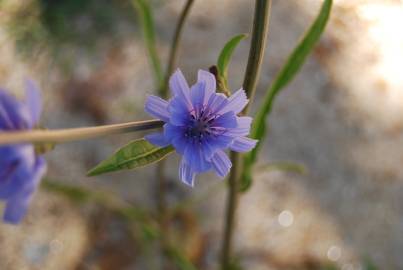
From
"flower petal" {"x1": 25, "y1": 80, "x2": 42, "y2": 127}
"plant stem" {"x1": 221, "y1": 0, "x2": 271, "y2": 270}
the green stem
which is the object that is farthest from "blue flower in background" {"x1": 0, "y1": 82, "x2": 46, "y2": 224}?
the green stem

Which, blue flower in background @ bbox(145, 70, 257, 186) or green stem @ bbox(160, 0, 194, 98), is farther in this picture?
green stem @ bbox(160, 0, 194, 98)

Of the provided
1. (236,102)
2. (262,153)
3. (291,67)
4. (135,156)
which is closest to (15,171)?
(135,156)

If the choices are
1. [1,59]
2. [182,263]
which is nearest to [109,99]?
[1,59]

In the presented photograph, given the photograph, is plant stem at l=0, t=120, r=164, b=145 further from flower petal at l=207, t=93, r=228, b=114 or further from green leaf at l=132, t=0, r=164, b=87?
green leaf at l=132, t=0, r=164, b=87

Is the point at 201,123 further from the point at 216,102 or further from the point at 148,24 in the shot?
the point at 148,24

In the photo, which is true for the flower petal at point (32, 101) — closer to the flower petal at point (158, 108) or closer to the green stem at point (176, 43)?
the flower petal at point (158, 108)

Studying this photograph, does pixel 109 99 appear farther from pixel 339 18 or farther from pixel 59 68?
pixel 339 18

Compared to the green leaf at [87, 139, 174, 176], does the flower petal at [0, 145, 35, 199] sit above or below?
below
